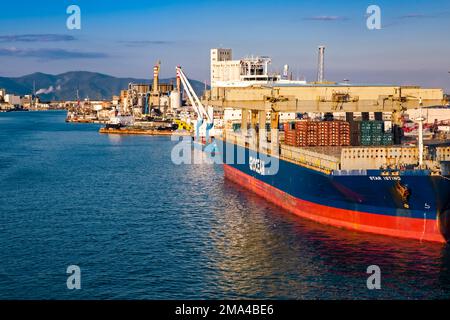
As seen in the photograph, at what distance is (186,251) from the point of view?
90.5 feet

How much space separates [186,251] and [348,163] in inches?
388

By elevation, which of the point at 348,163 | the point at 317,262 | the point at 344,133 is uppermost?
the point at 344,133

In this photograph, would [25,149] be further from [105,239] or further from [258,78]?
[105,239]

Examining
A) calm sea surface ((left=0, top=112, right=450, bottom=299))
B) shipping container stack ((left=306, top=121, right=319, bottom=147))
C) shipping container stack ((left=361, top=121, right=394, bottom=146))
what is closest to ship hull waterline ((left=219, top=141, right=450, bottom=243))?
calm sea surface ((left=0, top=112, right=450, bottom=299))

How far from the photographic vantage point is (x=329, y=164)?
3120cm

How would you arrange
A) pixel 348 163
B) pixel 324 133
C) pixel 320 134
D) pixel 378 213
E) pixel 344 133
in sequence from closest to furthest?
pixel 378 213
pixel 348 163
pixel 344 133
pixel 324 133
pixel 320 134

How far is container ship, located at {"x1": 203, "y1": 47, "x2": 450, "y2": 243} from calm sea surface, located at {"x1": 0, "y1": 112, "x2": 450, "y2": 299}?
1.13m

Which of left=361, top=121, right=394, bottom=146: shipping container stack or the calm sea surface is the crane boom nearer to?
the calm sea surface

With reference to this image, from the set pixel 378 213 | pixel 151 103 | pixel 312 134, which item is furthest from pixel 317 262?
pixel 151 103

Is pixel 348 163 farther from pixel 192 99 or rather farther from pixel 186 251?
pixel 192 99

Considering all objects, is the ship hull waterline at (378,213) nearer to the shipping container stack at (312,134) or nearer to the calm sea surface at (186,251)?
the calm sea surface at (186,251)

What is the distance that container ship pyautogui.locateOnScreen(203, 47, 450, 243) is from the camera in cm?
2812
